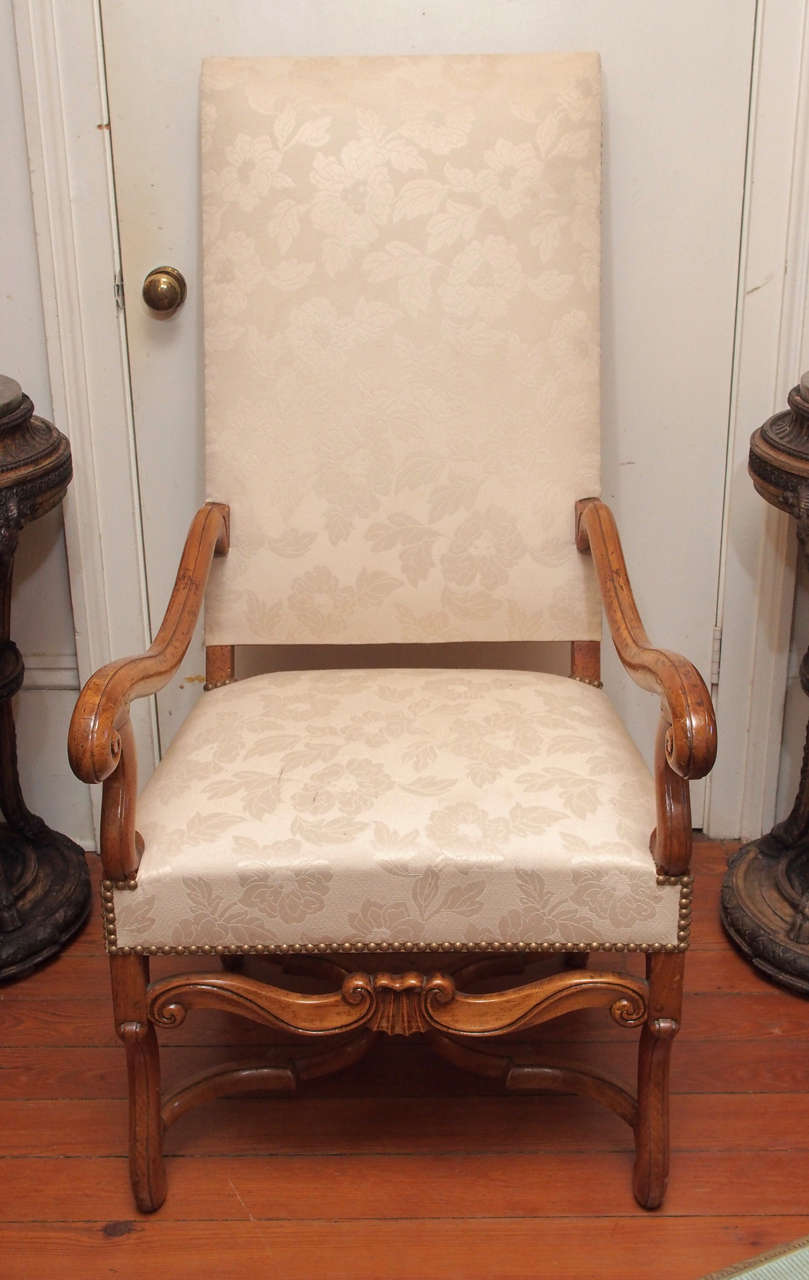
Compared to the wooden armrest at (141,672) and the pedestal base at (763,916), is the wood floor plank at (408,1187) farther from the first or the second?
the wooden armrest at (141,672)

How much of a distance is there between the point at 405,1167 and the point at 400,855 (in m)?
0.49

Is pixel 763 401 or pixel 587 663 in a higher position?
pixel 763 401

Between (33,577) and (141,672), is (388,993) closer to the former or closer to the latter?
(141,672)

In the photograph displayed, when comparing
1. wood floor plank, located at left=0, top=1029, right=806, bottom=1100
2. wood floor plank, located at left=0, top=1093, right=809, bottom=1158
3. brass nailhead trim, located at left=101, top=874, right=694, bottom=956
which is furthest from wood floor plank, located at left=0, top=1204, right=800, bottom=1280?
brass nailhead trim, located at left=101, top=874, right=694, bottom=956

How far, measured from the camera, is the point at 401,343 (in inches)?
64.3

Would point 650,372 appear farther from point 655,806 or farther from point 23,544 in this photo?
point 23,544

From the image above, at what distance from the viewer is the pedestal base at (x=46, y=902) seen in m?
1.85

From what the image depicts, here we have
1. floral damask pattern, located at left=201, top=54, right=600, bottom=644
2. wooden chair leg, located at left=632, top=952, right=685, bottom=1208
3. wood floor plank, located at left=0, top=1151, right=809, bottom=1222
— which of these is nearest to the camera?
wooden chair leg, located at left=632, top=952, right=685, bottom=1208

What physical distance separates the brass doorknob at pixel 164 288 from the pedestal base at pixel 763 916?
123 cm

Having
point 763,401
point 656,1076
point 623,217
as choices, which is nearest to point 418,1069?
point 656,1076

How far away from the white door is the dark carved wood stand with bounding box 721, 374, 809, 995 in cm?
18

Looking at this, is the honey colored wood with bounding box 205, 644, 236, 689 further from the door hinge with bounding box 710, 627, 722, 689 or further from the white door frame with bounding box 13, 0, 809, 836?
the door hinge with bounding box 710, 627, 722, 689

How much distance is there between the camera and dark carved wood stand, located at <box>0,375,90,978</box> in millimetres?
1645

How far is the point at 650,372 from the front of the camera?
186 centimetres
